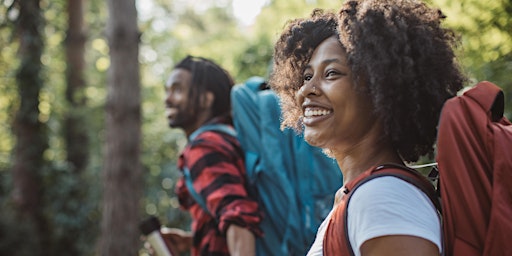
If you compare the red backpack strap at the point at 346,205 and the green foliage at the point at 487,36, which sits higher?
the green foliage at the point at 487,36

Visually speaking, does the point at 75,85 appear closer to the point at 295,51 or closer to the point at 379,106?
the point at 295,51

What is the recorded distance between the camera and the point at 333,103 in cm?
178

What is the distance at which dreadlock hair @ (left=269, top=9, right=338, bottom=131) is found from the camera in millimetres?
1940

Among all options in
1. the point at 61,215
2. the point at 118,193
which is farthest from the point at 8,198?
the point at 118,193

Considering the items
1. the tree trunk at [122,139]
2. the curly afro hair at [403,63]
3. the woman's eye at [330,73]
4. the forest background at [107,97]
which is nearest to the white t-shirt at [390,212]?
the curly afro hair at [403,63]

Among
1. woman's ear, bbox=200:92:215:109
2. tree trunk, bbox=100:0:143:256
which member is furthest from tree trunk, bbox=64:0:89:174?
Answer: woman's ear, bbox=200:92:215:109

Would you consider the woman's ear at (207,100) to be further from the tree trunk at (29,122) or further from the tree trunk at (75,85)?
the tree trunk at (75,85)

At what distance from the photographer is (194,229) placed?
3566mm

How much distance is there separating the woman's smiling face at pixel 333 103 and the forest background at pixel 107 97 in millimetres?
1633

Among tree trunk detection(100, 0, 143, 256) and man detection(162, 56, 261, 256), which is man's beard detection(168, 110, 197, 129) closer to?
man detection(162, 56, 261, 256)

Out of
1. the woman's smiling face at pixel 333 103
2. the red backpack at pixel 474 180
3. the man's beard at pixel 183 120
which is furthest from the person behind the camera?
the man's beard at pixel 183 120

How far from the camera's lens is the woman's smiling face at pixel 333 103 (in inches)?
69.4

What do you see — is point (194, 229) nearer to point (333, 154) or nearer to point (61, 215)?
point (333, 154)

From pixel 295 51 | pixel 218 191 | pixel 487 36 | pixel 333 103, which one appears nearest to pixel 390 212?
pixel 333 103
